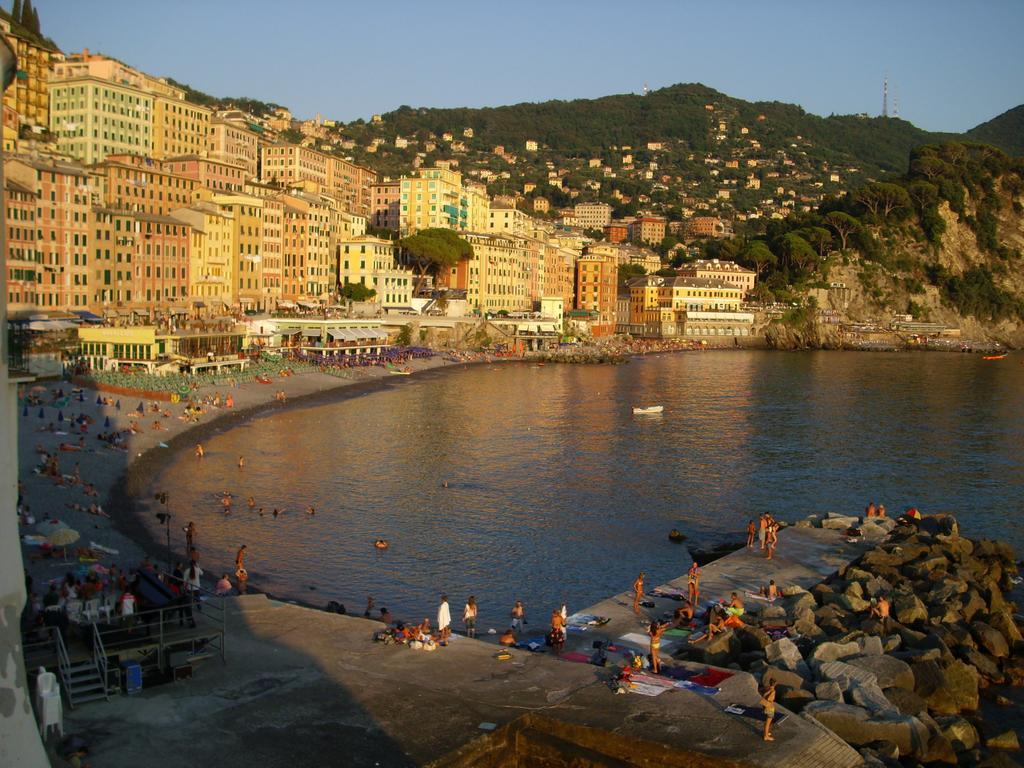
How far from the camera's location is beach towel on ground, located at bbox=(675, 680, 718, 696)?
14662mm

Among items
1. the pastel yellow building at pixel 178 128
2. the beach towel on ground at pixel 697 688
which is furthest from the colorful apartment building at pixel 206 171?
the beach towel on ground at pixel 697 688

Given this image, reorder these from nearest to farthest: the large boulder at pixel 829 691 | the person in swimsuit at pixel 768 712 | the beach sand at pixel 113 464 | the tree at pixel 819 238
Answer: the person in swimsuit at pixel 768 712 → the large boulder at pixel 829 691 → the beach sand at pixel 113 464 → the tree at pixel 819 238

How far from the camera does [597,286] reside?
14000 centimetres

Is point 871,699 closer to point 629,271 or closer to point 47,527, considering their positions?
point 47,527

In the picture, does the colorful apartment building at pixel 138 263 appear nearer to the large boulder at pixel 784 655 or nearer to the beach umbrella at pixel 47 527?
the beach umbrella at pixel 47 527

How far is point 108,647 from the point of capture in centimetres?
1328

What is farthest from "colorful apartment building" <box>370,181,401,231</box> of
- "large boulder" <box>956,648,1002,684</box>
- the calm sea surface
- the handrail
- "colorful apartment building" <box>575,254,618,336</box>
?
the handrail

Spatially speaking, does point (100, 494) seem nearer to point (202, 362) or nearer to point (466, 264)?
point (202, 362)

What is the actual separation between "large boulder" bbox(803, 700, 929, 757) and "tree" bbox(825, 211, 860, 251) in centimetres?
14614

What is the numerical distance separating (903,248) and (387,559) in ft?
474

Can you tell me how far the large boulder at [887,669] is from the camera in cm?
1691

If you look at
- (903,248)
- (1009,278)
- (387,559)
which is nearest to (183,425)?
(387,559)

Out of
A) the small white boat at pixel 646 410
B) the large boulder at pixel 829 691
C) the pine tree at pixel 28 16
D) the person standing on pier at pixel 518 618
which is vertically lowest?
the person standing on pier at pixel 518 618

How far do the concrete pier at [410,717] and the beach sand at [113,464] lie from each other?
13.9 feet
